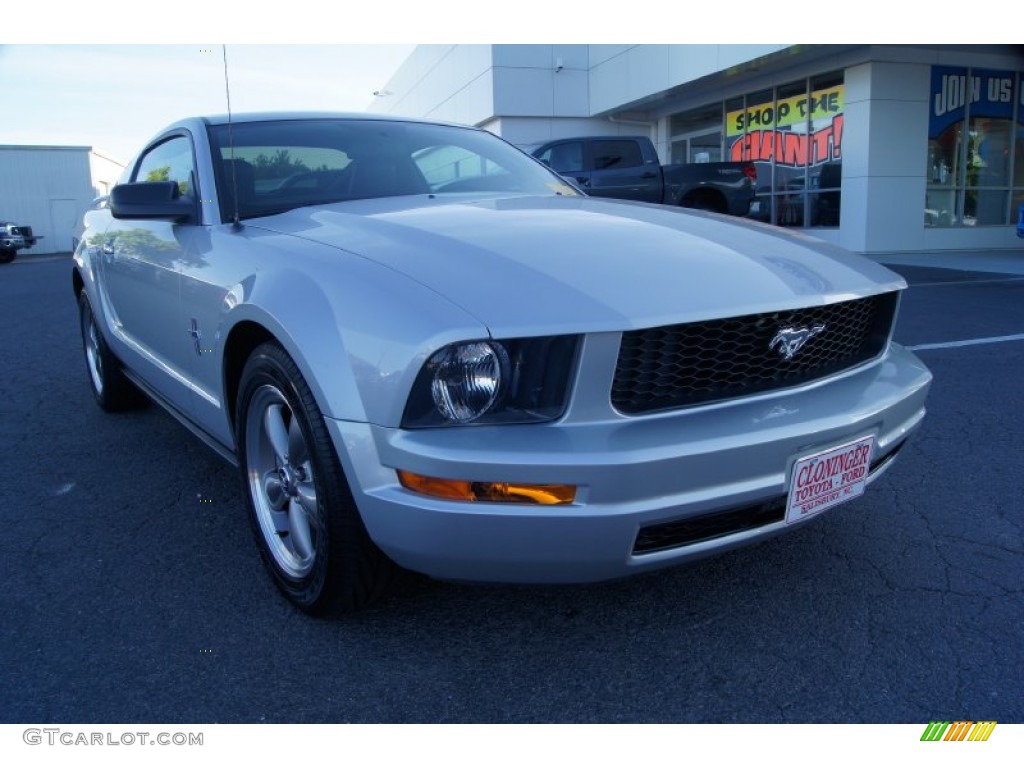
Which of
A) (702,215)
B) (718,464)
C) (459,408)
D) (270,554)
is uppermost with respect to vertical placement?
(702,215)

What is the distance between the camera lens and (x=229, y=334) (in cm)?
250

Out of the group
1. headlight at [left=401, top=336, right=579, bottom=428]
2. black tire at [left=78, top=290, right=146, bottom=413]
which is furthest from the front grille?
black tire at [left=78, top=290, right=146, bottom=413]

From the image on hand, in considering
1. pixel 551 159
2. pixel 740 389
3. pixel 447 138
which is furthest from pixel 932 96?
pixel 740 389

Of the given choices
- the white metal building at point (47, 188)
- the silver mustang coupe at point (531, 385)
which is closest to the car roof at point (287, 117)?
the silver mustang coupe at point (531, 385)

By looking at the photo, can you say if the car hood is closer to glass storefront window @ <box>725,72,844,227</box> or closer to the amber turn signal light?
the amber turn signal light

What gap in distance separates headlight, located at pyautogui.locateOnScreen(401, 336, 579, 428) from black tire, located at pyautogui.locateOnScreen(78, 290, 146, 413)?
3.01 m

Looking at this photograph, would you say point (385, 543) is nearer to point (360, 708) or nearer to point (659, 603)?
point (360, 708)

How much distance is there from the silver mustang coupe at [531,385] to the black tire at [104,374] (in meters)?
1.87

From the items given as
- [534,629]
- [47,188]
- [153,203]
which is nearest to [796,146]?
[153,203]

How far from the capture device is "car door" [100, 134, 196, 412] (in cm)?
303

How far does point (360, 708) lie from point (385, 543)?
392mm

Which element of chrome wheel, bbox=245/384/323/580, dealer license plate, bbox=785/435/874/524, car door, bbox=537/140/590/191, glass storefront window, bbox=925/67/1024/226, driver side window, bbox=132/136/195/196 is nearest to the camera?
dealer license plate, bbox=785/435/874/524

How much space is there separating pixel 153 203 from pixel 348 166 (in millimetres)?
715

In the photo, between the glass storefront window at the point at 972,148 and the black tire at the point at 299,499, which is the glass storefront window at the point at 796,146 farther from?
the black tire at the point at 299,499
